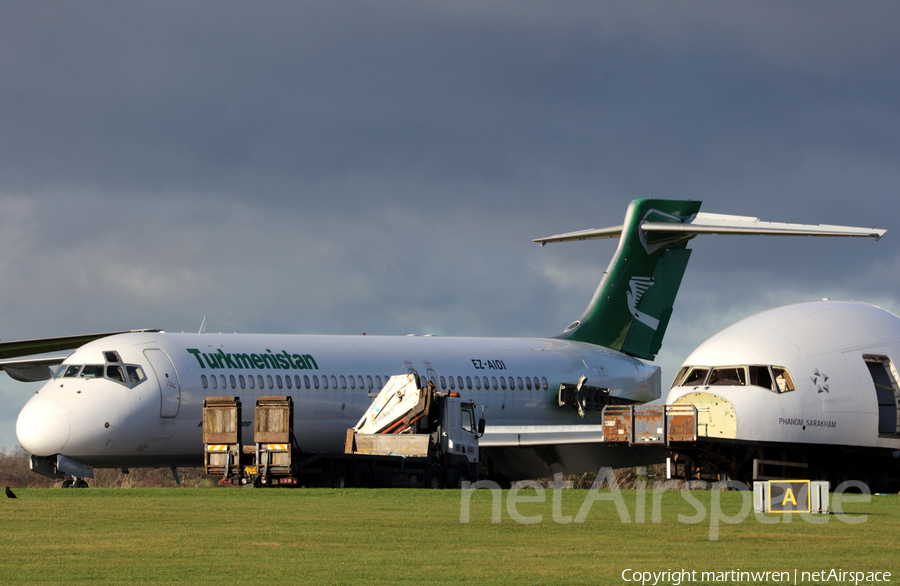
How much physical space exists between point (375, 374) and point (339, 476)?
7029mm

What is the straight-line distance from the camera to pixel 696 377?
24.0 meters

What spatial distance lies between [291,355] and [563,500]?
12.2 m

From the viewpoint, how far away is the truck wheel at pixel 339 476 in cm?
2309

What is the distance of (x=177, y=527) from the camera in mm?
13844

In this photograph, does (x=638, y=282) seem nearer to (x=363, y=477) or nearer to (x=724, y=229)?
(x=724, y=229)

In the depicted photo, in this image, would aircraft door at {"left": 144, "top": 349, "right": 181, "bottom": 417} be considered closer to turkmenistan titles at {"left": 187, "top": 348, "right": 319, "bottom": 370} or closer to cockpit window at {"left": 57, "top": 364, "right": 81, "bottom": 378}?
turkmenistan titles at {"left": 187, "top": 348, "right": 319, "bottom": 370}

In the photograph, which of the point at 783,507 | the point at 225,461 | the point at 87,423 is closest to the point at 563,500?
the point at 783,507

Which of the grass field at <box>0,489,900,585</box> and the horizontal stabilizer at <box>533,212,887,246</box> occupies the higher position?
the horizontal stabilizer at <box>533,212,887,246</box>

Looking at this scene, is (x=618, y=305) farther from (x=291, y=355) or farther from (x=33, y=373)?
(x=33, y=373)

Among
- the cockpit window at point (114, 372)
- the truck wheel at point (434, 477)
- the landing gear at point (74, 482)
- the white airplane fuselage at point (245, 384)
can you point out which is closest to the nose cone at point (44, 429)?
the white airplane fuselage at point (245, 384)

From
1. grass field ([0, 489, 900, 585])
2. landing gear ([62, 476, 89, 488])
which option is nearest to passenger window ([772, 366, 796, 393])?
grass field ([0, 489, 900, 585])
